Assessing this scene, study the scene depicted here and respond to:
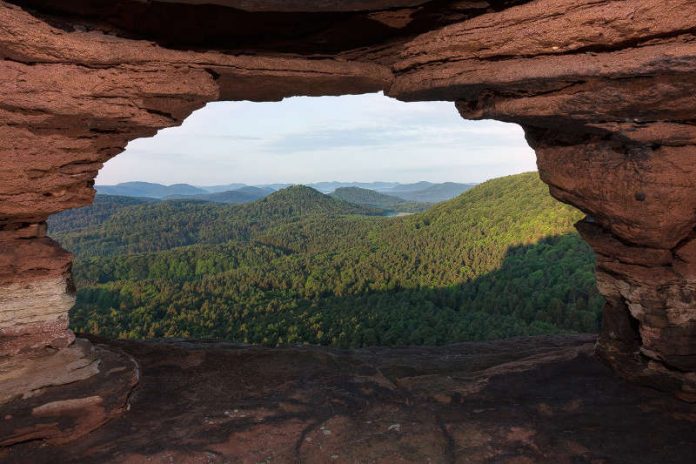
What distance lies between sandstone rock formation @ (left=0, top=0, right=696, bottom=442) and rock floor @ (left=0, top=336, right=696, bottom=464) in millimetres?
1459

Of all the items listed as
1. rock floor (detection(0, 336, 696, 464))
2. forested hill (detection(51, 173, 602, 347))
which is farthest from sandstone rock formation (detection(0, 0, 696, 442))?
forested hill (detection(51, 173, 602, 347))

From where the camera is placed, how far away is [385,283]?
238 ft

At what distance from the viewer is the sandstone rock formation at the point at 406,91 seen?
1001 cm

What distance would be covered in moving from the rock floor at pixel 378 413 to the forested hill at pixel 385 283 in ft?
81.9

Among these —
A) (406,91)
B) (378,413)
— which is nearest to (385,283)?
(378,413)

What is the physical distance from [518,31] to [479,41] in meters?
0.94

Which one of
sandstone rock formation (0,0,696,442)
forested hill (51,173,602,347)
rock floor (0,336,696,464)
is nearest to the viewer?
sandstone rock formation (0,0,696,442)

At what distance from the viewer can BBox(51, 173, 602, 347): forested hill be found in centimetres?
4684

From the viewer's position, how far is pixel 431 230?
107 m

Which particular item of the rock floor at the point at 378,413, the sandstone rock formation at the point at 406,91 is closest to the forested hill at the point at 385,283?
the rock floor at the point at 378,413

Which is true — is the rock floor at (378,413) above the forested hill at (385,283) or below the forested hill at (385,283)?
above

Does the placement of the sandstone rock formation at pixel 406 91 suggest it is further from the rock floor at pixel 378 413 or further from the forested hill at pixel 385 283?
the forested hill at pixel 385 283

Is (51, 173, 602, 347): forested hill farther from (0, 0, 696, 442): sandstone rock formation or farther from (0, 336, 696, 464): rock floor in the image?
(0, 0, 696, 442): sandstone rock formation

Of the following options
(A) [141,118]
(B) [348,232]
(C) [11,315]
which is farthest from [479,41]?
(B) [348,232]
